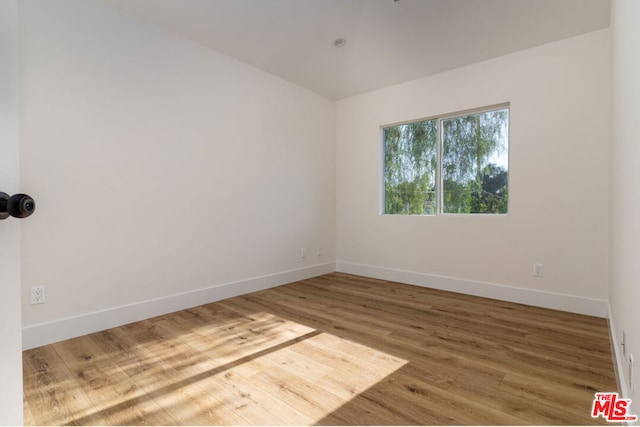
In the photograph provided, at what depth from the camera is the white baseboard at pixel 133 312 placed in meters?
2.26

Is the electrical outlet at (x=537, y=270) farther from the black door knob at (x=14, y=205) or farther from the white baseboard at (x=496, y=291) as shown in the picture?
the black door knob at (x=14, y=205)

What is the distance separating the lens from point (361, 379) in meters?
1.84

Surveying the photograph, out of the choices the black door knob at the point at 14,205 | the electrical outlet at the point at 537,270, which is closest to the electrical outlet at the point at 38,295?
the black door knob at the point at 14,205

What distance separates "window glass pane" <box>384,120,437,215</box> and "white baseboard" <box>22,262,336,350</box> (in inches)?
71.7

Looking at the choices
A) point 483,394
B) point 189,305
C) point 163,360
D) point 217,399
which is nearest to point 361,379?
point 483,394

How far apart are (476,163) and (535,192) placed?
27.4 inches

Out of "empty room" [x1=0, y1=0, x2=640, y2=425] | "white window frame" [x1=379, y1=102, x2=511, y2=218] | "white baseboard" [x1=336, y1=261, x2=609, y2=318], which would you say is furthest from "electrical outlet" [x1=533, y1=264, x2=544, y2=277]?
"white window frame" [x1=379, y1=102, x2=511, y2=218]

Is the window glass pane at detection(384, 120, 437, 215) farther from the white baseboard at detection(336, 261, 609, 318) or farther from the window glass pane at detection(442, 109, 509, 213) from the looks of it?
the white baseboard at detection(336, 261, 609, 318)

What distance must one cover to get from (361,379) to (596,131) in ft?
9.77

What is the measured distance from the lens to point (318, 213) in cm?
460

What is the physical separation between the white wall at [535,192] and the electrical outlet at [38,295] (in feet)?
11.6

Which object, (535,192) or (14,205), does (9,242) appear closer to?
(14,205)

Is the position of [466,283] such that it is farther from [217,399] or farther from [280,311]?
[217,399]

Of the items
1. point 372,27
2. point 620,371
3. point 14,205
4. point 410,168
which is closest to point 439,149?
point 410,168
